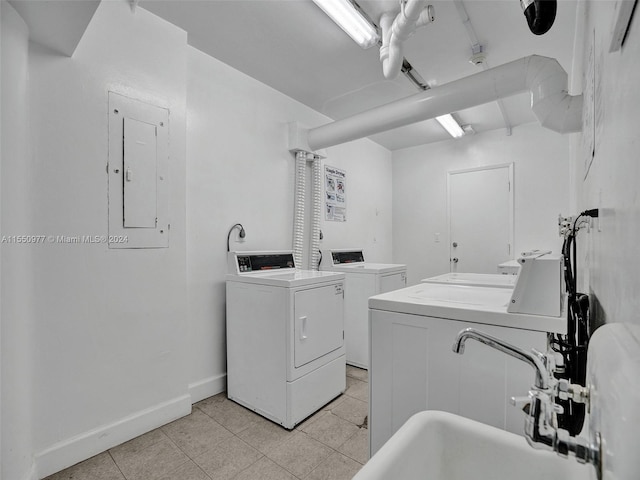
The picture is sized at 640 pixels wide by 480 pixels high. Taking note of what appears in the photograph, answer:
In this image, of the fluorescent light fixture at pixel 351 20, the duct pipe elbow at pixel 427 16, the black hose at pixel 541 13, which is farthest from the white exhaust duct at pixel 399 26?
the black hose at pixel 541 13

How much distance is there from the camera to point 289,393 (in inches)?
79.7

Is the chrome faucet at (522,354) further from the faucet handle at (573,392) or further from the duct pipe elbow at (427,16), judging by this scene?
the duct pipe elbow at (427,16)

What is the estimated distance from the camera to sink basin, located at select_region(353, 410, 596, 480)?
0.79 meters

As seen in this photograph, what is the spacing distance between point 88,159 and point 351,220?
9.78 ft

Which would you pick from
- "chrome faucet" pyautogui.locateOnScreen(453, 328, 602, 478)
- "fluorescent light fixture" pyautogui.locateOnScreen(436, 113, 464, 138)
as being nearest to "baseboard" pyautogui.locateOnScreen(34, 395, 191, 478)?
"chrome faucet" pyautogui.locateOnScreen(453, 328, 602, 478)

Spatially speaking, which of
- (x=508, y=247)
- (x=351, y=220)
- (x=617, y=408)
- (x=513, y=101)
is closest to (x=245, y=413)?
(x=617, y=408)

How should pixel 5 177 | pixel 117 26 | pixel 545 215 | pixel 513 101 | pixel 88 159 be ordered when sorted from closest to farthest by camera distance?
pixel 5 177, pixel 88 159, pixel 117 26, pixel 513 101, pixel 545 215

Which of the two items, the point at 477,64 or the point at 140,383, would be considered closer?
the point at 140,383

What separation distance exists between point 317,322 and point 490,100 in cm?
203

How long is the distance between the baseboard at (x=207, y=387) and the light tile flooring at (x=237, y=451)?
0.34 feet

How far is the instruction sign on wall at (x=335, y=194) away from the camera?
12.4ft

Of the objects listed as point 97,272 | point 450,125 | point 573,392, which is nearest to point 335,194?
point 450,125

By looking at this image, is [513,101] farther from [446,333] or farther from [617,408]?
[617,408]

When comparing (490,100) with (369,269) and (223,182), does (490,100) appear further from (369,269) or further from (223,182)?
(223,182)
